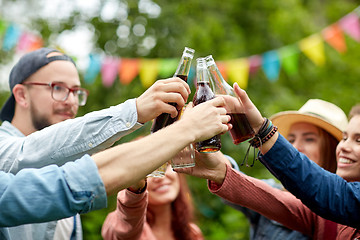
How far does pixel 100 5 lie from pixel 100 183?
5.77m

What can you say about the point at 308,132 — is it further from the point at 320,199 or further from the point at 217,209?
the point at 217,209

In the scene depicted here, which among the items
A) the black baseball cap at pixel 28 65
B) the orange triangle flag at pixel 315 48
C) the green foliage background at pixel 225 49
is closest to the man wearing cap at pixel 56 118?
the black baseball cap at pixel 28 65

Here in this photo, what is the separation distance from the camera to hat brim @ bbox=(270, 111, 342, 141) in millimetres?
2420

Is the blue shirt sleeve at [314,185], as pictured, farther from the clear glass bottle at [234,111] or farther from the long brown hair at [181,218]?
the long brown hair at [181,218]

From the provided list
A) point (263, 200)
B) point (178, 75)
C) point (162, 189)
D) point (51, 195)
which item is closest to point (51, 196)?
point (51, 195)

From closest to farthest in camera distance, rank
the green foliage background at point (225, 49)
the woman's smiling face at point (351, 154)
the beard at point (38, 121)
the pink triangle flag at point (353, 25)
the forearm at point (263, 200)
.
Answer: the forearm at point (263, 200)
the woman's smiling face at point (351, 154)
the beard at point (38, 121)
the pink triangle flag at point (353, 25)
the green foliage background at point (225, 49)

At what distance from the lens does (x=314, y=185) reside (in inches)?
65.1

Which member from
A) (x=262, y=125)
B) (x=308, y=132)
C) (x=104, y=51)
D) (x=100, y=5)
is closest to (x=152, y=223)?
(x=308, y=132)

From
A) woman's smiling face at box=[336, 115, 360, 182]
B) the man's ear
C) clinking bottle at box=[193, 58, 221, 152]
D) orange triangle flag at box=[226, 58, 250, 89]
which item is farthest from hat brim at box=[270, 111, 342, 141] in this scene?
orange triangle flag at box=[226, 58, 250, 89]

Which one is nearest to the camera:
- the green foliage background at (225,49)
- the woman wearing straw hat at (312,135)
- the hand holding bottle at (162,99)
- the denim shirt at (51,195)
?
the denim shirt at (51,195)

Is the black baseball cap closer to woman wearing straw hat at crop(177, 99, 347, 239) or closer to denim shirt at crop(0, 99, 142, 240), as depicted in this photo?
denim shirt at crop(0, 99, 142, 240)

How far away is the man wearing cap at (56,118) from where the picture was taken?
1.49 meters

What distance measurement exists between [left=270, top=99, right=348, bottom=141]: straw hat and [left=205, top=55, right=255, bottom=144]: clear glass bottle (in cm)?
90

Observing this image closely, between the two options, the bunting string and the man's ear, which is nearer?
the man's ear
